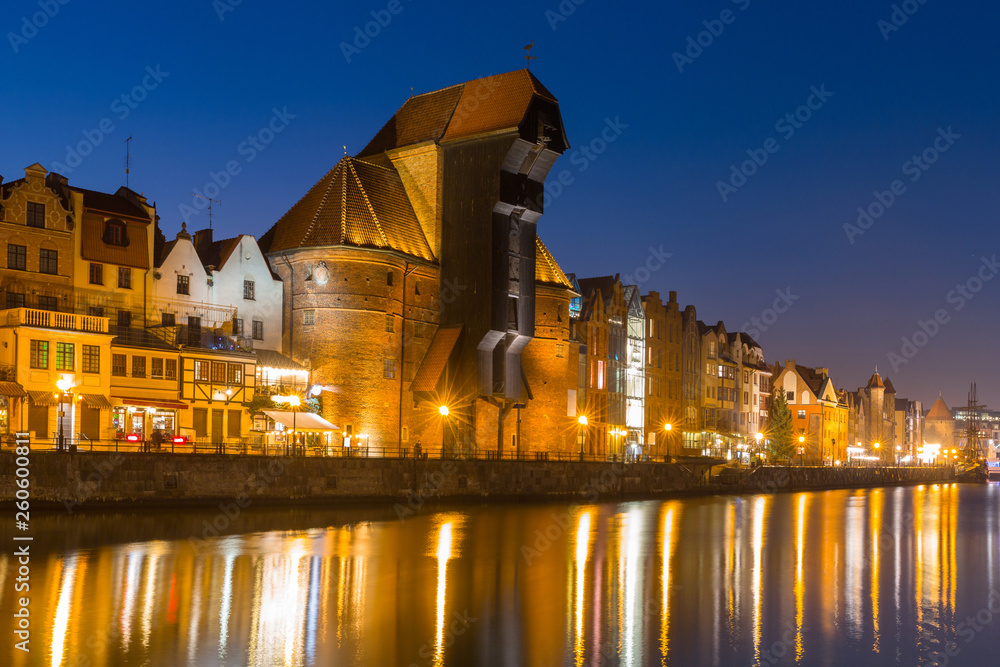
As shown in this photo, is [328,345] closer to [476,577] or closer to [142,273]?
[142,273]

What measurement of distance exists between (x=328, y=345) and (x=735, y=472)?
137ft

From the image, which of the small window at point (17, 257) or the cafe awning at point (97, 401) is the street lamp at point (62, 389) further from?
the small window at point (17, 257)

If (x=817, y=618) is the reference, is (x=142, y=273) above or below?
above

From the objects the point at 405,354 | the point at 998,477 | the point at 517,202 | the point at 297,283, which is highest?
the point at 517,202

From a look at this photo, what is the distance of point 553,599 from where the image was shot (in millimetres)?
29188

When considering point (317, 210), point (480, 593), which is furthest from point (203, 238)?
point (480, 593)

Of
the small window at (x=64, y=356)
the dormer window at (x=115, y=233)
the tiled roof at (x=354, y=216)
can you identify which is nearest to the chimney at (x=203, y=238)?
the tiled roof at (x=354, y=216)

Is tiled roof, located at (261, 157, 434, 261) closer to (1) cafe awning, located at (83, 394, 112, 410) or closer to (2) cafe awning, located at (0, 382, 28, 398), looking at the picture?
(1) cafe awning, located at (83, 394, 112, 410)

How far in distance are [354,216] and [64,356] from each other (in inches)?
814

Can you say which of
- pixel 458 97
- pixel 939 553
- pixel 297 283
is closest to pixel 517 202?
pixel 458 97

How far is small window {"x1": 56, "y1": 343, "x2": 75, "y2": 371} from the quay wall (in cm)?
726

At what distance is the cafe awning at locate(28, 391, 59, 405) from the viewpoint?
4722cm

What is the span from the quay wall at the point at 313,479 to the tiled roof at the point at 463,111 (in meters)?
21.8

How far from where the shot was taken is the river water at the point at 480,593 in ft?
73.9
